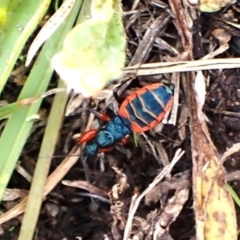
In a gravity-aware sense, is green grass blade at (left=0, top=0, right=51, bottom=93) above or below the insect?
above

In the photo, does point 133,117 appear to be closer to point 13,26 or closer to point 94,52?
point 94,52

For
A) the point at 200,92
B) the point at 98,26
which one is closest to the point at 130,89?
the point at 200,92

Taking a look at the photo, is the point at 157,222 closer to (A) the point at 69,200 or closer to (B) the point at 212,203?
(B) the point at 212,203

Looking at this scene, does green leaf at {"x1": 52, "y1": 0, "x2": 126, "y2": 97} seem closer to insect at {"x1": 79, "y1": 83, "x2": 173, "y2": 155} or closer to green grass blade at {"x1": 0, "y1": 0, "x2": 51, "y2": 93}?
green grass blade at {"x1": 0, "y1": 0, "x2": 51, "y2": 93}

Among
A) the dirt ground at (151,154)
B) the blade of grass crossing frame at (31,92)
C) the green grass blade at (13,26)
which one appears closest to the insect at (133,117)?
the dirt ground at (151,154)

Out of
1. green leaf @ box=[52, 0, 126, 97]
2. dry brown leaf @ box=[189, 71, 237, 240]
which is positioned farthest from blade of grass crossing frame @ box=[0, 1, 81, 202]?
dry brown leaf @ box=[189, 71, 237, 240]

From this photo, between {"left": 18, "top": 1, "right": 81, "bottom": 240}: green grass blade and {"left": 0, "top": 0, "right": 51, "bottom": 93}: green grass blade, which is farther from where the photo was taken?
{"left": 18, "top": 1, "right": 81, "bottom": 240}: green grass blade

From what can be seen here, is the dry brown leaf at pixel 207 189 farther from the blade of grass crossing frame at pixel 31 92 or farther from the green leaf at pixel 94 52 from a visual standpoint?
the blade of grass crossing frame at pixel 31 92

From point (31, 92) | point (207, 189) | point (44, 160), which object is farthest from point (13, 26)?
point (207, 189)
